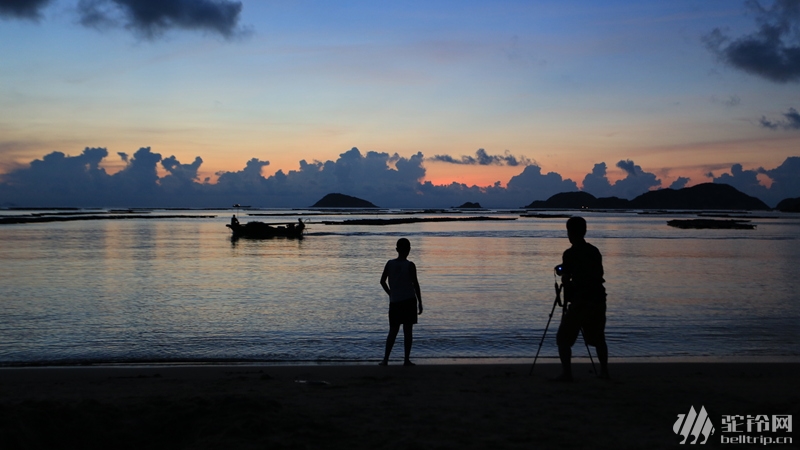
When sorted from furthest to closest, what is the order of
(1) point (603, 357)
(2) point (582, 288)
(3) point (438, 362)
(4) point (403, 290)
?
(3) point (438, 362)
(4) point (403, 290)
(1) point (603, 357)
(2) point (582, 288)

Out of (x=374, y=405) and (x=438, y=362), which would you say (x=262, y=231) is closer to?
(x=438, y=362)

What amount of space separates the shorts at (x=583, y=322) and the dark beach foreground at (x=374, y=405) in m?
0.64

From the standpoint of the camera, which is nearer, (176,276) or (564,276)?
(564,276)

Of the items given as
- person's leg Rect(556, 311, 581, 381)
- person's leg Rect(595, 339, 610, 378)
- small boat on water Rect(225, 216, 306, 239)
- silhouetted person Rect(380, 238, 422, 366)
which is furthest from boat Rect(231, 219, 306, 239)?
person's leg Rect(556, 311, 581, 381)

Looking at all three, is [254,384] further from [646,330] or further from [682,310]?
[682,310]

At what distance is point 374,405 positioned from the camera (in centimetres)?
682

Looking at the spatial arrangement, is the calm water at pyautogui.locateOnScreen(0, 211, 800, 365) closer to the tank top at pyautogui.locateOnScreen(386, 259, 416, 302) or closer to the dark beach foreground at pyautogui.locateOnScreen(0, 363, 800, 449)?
the dark beach foreground at pyautogui.locateOnScreen(0, 363, 800, 449)

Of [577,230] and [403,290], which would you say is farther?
[403,290]

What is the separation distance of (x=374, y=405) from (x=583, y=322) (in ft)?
9.34

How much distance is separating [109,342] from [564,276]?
8924 mm

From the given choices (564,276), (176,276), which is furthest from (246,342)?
(176,276)

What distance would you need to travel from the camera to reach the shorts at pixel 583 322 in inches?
301

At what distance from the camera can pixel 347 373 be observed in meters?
8.88

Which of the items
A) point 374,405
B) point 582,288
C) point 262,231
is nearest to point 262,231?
point 262,231
